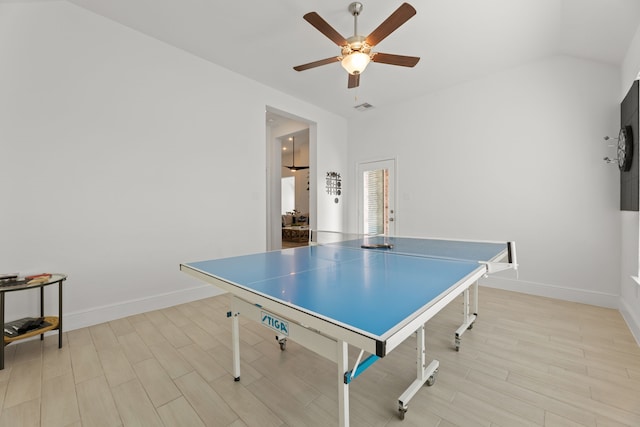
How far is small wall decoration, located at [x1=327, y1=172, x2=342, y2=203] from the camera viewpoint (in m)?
5.39

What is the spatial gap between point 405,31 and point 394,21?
105 centimetres

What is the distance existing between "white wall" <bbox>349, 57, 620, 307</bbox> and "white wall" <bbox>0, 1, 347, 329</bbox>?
311 centimetres

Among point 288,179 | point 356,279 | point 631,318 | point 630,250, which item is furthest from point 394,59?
point 288,179

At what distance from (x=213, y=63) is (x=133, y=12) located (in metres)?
1.00

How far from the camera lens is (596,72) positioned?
3.03 m

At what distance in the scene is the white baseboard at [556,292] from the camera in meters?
2.97

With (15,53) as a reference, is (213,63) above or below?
above

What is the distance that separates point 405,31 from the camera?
282 centimetres

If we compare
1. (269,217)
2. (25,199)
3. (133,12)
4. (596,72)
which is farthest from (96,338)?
(596,72)

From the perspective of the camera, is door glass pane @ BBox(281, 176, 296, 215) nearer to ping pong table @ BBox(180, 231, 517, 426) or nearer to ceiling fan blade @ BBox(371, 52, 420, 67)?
ceiling fan blade @ BBox(371, 52, 420, 67)

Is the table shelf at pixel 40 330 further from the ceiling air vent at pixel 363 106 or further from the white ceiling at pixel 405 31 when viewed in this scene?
the ceiling air vent at pixel 363 106

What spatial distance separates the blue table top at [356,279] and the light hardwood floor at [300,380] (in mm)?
764

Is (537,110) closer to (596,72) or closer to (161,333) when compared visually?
(596,72)

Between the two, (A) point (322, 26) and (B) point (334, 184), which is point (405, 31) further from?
(B) point (334, 184)
